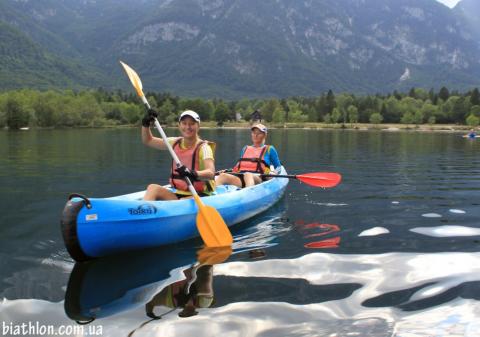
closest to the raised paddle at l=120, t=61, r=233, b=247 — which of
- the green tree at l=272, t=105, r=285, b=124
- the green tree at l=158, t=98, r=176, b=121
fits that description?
the green tree at l=158, t=98, r=176, b=121

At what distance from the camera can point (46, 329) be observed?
5.01 meters

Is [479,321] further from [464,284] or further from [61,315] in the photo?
[61,315]

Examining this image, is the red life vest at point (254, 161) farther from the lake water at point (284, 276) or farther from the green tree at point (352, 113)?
the green tree at point (352, 113)

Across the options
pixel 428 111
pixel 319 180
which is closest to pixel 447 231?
pixel 319 180

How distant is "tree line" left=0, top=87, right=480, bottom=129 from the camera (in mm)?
84750

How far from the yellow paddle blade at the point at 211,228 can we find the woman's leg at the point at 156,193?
0.60 metres

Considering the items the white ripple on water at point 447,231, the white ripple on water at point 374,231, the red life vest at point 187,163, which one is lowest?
the white ripple on water at point 374,231

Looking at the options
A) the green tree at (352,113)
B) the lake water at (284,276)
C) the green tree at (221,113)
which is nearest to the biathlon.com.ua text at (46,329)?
the lake water at (284,276)

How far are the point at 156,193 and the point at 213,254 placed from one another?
143cm

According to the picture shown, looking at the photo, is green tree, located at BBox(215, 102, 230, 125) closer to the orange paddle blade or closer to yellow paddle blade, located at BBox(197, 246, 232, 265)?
the orange paddle blade

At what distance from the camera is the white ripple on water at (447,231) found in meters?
8.73

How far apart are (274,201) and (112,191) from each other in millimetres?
4754

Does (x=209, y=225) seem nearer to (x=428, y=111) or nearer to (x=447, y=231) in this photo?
(x=447, y=231)

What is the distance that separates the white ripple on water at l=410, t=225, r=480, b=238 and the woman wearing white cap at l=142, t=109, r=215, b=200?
4.13 metres
